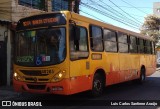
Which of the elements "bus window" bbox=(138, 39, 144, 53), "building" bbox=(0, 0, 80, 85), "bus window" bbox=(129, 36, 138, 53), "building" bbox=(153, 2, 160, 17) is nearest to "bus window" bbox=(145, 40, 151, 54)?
"bus window" bbox=(138, 39, 144, 53)

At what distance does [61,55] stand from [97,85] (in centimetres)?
273

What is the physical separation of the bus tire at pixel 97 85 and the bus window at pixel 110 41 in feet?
4.34

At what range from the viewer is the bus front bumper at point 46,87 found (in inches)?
416

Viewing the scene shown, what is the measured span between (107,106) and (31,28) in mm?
3599

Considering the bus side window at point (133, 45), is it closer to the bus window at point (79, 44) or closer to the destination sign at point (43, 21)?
the bus window at point (79, 44)

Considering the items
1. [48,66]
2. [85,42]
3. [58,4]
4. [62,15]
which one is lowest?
[48,66]

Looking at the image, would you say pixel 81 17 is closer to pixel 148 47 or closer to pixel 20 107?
pixel 20 107

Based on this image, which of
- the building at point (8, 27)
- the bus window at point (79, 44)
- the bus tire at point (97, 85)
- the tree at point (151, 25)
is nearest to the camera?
the bus window at point (79, 44)

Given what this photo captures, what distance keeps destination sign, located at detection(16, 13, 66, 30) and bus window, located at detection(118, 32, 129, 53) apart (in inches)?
195

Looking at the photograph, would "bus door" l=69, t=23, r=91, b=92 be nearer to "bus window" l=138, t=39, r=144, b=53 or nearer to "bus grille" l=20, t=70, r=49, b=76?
"bus grille" l=20, t=70, r=49, b=76

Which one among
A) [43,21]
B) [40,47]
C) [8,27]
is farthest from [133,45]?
[40,47]

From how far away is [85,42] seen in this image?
11.9m

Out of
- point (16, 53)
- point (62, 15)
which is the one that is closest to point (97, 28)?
point (62, 15)

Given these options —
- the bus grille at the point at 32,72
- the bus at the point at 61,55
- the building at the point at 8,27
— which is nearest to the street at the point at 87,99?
the bus at the point at 61,55
